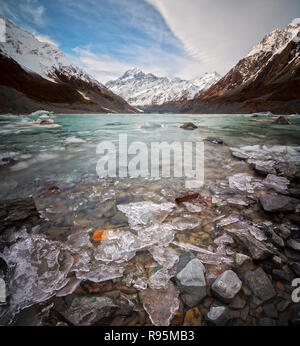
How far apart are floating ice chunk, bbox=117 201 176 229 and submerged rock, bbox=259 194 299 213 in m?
1.68

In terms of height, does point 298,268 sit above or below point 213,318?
above

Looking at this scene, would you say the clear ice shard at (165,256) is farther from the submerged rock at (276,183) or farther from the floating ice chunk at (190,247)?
the submerged rock at (276,183)

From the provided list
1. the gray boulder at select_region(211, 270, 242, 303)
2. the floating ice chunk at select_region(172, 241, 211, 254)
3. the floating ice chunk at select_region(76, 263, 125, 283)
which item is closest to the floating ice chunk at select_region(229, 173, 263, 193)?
the floating ice chunk at select_region(172, 241, 211, 254)

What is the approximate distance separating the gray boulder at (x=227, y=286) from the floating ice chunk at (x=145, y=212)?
1281mm

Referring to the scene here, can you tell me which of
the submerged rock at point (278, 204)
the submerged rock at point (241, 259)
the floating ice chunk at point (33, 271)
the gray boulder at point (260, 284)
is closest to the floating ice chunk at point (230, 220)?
the submerged rock at point (278, 204)

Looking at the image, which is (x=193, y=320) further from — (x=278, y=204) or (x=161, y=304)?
(x=278, y=204)

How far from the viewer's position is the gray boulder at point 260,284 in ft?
5.66

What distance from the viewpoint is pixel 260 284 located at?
181 cm

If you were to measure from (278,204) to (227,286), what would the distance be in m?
2.02

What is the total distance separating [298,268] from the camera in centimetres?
194
